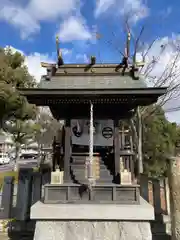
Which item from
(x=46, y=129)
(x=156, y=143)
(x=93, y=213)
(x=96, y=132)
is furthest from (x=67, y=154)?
(x=46, y=129)

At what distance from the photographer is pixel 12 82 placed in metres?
13.4

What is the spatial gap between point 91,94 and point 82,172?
221cm

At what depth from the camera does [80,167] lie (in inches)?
212

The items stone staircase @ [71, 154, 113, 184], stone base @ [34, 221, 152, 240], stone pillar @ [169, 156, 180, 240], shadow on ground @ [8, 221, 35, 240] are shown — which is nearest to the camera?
stone base @ [34, 221, 152, 240]

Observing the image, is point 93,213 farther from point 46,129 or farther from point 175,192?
point 46,129

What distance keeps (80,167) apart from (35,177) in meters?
1.85

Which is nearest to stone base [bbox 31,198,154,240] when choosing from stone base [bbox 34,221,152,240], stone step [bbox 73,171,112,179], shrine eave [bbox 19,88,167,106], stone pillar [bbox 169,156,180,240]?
stone base [bbox 34,221,152,240]

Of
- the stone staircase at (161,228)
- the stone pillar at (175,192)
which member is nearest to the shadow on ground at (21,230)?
the stone staircase at (161,228)

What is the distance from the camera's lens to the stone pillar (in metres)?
4.35

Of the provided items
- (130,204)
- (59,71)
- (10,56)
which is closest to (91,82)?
(59,71)

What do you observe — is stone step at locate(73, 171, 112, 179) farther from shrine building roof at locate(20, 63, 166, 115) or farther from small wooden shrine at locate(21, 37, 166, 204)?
shrine building roof at locate(20, 63, 166, 115)

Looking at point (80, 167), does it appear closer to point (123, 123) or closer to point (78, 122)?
point (78, 122)

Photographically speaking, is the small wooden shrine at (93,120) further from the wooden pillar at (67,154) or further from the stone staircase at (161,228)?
the stone staircase at (161,228)

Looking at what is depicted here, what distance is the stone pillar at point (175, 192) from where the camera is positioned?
4.35 metres
